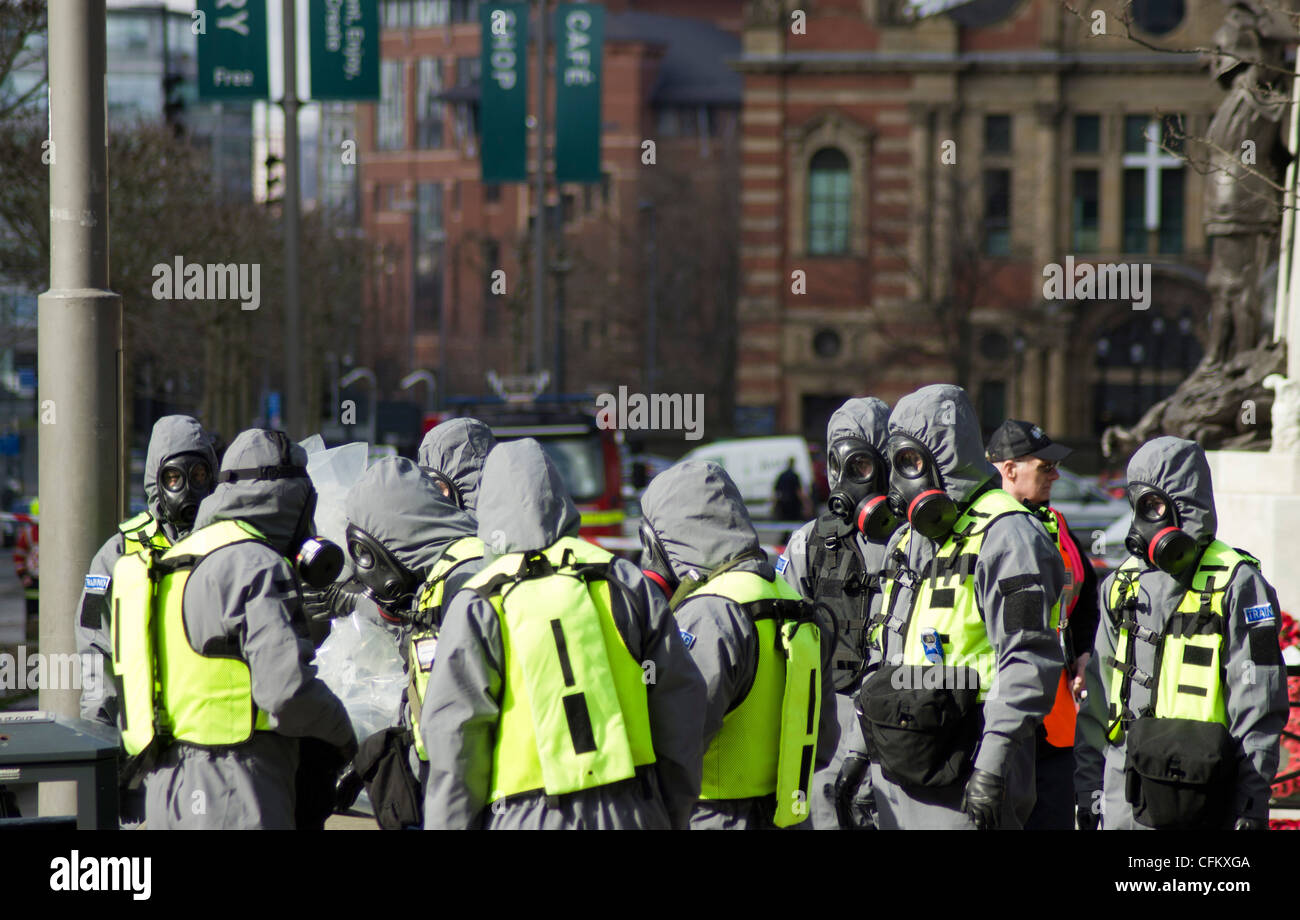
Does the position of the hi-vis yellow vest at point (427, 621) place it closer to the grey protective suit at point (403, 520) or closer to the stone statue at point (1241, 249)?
the grey protective suit at point (403, 520)

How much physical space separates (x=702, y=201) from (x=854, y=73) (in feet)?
48.8

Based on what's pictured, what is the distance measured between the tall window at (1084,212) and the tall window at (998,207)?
6.81 ft

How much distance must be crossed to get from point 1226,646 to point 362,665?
178 inches

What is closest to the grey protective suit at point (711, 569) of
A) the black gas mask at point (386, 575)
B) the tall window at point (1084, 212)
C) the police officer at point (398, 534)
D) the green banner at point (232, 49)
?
the police officer at point (398, 534)

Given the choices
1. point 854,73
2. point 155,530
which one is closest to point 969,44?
point 854,73

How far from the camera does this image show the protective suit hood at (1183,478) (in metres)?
5.19

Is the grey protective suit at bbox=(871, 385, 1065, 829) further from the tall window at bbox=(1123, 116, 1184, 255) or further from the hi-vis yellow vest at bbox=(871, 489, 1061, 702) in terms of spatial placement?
the tall window at bbox=(1123, 116, 1184, 255)

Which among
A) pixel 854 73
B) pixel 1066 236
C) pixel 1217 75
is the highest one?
pixel 854 73

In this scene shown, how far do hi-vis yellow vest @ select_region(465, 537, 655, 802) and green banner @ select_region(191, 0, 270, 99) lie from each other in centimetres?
1611

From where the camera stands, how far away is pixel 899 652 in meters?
5.16

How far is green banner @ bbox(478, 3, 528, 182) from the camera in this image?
83.7 ft

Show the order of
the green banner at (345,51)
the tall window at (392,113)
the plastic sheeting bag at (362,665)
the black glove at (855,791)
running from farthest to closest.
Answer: the tall window at (392,113)
the green banner at (345,51)
the plastic sheeting bag at (362,665)
the black glove at (855,791)
